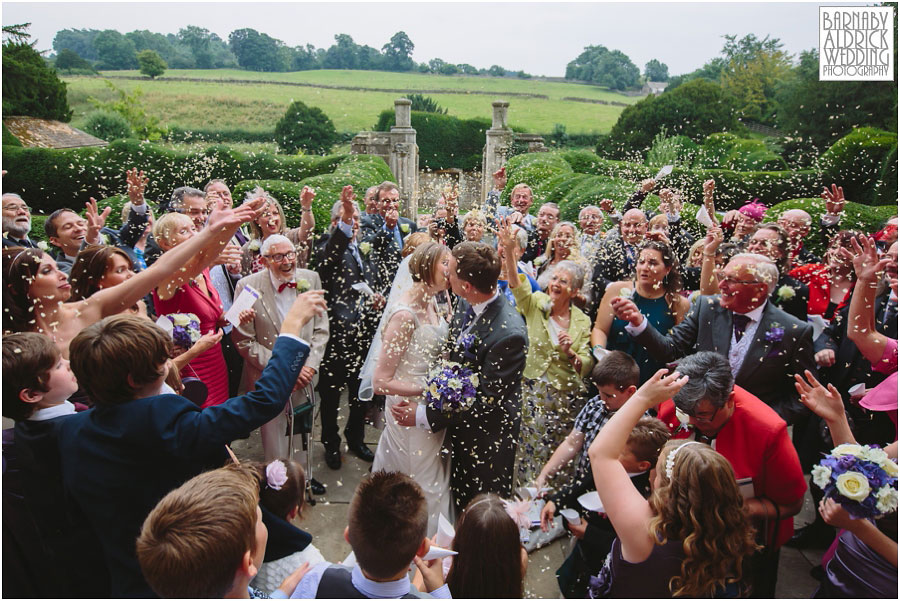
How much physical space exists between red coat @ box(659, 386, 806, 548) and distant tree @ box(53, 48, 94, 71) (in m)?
38.1

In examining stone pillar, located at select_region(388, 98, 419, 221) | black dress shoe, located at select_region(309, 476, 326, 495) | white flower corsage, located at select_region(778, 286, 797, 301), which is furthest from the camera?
stone pillar, located at select_region(388, 98, 419, 221)

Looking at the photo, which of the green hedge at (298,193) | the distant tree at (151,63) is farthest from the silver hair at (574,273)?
the distant tree at (151,63)

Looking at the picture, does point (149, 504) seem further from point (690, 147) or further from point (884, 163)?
point (690, 147)

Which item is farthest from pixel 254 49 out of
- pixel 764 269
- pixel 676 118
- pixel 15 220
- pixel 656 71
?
pixel 656 71

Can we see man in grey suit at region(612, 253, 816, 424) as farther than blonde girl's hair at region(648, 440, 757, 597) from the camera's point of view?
Yes

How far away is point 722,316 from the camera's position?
12.0 feet

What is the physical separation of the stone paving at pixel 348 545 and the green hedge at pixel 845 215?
4.22 meters

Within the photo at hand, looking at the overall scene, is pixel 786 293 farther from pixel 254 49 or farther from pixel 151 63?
pixel 151 63

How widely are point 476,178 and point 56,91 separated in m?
19.2

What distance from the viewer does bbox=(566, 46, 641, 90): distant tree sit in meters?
52.1

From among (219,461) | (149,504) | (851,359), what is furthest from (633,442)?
(851,359)

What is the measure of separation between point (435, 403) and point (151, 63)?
128 feet

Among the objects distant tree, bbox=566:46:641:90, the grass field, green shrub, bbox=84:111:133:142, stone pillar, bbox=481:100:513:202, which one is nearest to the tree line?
the grass field

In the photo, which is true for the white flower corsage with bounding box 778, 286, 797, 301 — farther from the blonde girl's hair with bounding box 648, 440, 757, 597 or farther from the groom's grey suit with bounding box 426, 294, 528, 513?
the blonde girl's hair with bounding box 648, 440, 757, 597
